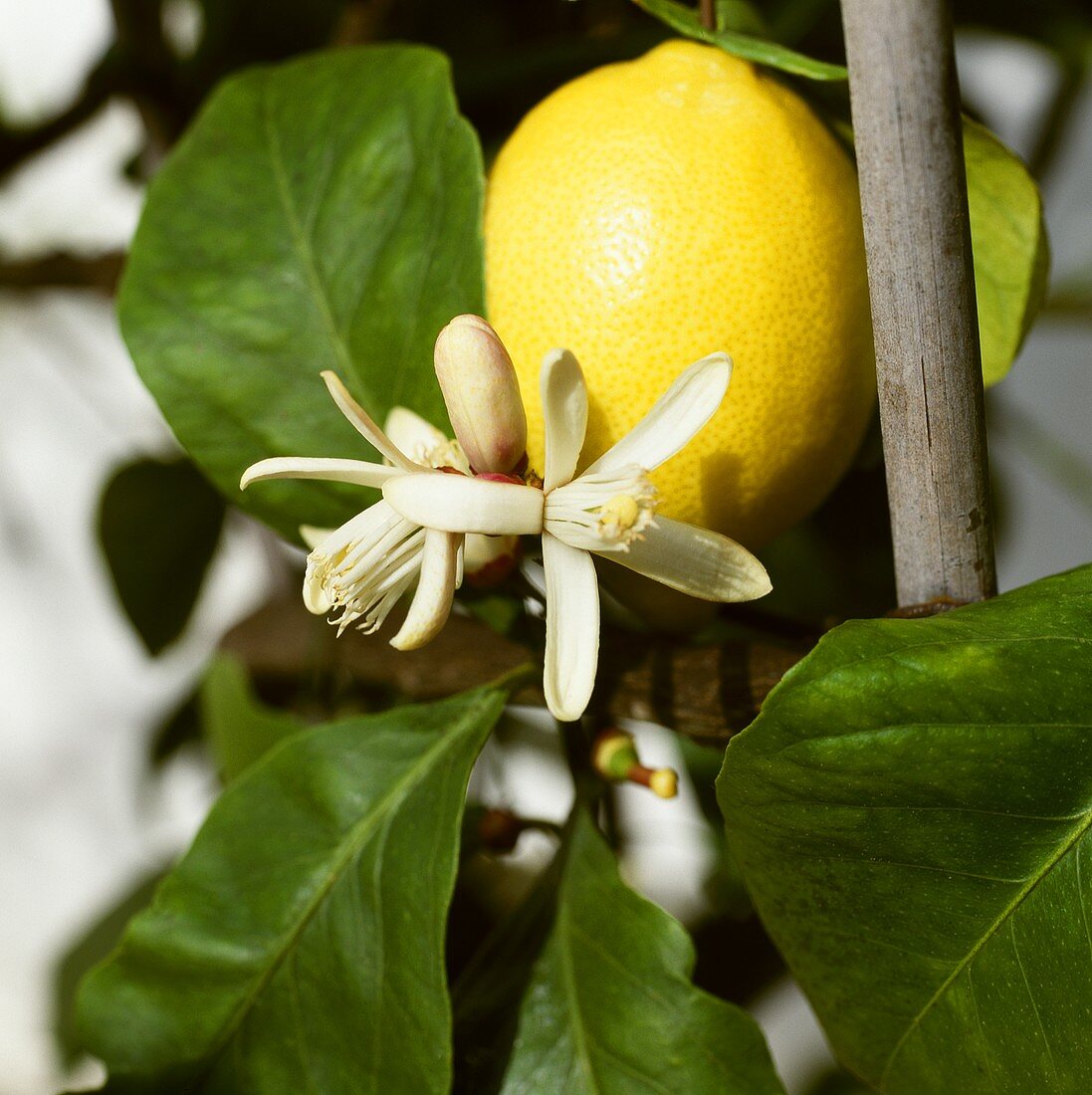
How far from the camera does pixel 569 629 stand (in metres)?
0.21

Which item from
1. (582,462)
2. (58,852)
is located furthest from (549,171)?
(58,852)

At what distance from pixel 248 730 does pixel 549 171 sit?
1.10 ft

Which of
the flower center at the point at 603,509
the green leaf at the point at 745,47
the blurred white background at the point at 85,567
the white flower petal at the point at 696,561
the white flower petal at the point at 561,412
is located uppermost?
the green leaf at the point at 745,47

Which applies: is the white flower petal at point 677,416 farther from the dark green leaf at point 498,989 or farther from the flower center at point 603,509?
the dark green leaf at point 498,989

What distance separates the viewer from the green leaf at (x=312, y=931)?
0.87ft

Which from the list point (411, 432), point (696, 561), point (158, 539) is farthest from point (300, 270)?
point (158, 539)

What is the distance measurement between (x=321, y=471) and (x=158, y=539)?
392mm

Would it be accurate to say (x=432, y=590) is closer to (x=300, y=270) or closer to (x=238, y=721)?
(x=300, y=270)

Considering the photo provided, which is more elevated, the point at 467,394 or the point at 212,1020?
the point at 467,394

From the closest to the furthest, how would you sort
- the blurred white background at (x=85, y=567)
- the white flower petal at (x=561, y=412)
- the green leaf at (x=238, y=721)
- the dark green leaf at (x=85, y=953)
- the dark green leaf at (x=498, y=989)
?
the white flower petal at (x=561, y=412) < the dark green leaf at (x=498, y=989) < the green leaf at (x=238, y=721) < the dark green leaf at (x=85, y=953) < the blurred white background at (x=85, y=567)

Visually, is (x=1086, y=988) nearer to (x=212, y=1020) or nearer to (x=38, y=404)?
(x=212, y=1020)

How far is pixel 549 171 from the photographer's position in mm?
258

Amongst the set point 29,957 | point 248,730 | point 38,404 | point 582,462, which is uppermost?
point 582,462

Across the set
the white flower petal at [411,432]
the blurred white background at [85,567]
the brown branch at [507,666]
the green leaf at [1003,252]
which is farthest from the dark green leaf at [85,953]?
the green leaf at [1003,252]
